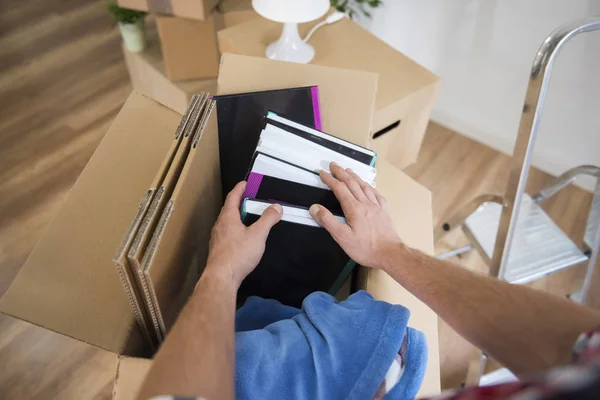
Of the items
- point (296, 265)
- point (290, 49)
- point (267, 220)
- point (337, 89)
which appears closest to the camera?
point (267, 220)

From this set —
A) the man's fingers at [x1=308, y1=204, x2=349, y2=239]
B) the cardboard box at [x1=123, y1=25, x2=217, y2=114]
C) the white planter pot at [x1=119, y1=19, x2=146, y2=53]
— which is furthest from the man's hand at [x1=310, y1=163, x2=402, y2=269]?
the white planter pot at [x1=119, y1=19, x2=146, y2=53]

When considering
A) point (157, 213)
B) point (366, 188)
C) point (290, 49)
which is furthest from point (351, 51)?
point (157, 213)

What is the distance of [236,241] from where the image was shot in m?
0.65

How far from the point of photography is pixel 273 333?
2.07ft

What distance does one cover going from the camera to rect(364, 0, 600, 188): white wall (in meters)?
1.46

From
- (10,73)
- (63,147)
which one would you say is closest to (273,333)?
(63,147)

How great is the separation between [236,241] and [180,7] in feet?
2.99

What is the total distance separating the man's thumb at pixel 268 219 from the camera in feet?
2.19

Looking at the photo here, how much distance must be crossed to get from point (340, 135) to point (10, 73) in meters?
1.78

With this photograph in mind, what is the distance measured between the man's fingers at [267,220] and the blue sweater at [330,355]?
13cm

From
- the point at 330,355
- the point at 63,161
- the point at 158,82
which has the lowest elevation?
the point at 63,161

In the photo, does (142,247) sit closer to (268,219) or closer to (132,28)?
(268,219)

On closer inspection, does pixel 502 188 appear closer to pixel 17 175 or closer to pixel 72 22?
pixel 17 175

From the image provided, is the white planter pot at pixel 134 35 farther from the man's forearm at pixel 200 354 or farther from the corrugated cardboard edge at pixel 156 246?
the man's forearm at pixel 200 354
